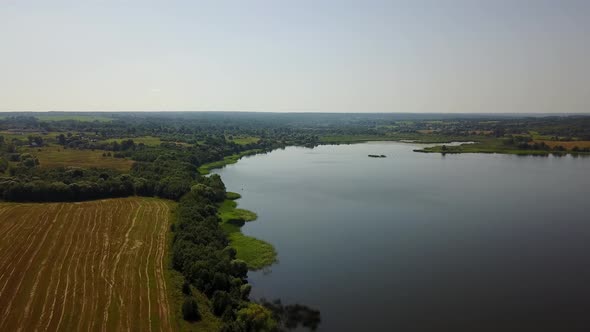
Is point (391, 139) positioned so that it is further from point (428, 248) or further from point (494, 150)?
point (428, 248)

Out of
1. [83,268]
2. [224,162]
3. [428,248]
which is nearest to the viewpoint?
[83,268]

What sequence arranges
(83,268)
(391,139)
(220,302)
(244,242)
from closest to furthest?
(220,302), (83,268), (244,242), (391,139)

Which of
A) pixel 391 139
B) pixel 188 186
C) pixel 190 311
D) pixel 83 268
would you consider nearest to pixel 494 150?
pixel 391 139

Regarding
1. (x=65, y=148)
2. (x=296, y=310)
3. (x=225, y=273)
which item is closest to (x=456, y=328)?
(x=296, y=310)

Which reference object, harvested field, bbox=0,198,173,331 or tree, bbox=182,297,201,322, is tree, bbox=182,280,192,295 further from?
tree, bbox=182,297,201,322

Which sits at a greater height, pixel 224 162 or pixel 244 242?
pixel 224 162

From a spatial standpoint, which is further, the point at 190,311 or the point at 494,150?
the point at 494,150

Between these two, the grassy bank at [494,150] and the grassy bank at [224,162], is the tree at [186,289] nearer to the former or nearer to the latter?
the grassy bank at [224,162]
